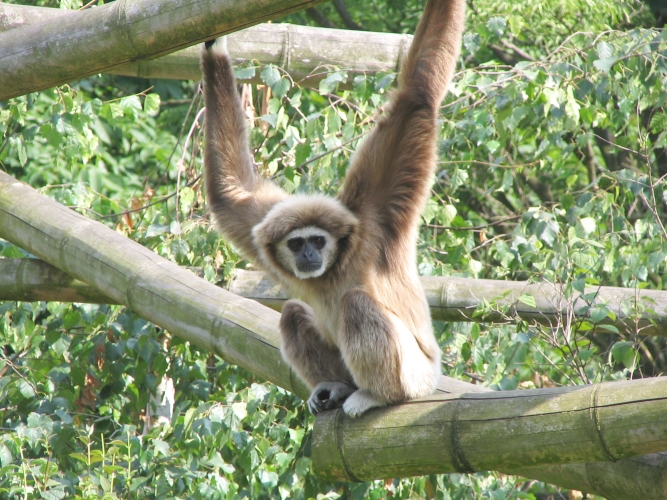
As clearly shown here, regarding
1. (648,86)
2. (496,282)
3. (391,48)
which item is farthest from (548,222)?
(391,48)

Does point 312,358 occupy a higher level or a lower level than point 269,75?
lower

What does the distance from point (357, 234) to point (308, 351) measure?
0.71 meters

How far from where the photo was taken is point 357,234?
152 inches

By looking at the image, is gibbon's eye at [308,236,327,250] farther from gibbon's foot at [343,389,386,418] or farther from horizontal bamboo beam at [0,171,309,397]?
gibbon's foot at [343,389,386,418]

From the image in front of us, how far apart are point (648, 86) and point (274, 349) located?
298cm

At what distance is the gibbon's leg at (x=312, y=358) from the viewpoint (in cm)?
399

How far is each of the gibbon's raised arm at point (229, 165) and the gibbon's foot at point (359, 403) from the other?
1084mm

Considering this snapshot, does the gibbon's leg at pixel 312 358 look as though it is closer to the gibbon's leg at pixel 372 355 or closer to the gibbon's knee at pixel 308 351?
the gibbon's knee at pixel 308 351

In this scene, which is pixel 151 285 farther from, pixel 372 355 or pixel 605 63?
pixel 605 63

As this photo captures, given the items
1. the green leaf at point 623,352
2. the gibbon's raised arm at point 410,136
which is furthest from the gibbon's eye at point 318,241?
the green leaf at point 623,352

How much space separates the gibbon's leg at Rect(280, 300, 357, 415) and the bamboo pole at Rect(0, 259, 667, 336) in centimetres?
83

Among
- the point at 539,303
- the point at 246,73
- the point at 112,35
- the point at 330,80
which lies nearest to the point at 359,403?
the point at 539,303

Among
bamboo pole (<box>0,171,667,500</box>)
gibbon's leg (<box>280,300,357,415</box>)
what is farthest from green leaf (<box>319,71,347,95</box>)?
gibbon's leg (<box>280,300,357,415</box>)

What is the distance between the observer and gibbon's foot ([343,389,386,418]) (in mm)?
3559
